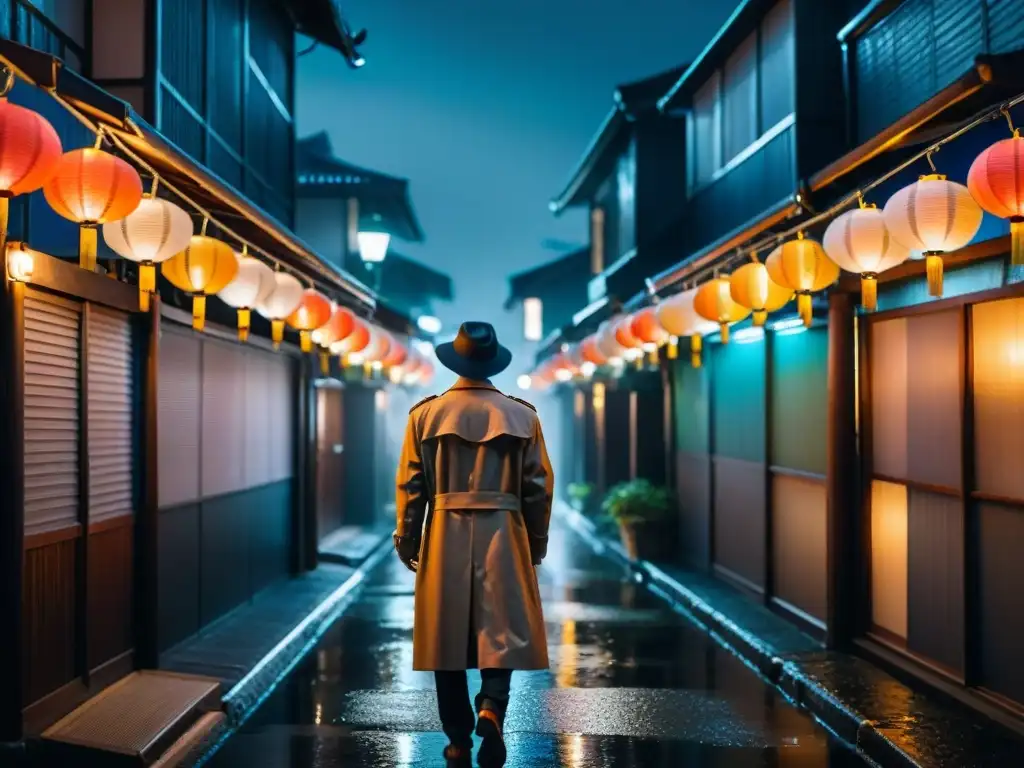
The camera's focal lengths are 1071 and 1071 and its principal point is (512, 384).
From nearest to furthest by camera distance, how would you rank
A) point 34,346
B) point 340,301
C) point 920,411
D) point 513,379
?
point 34,346 → point 920,411 → point 340,301 → point 513,379

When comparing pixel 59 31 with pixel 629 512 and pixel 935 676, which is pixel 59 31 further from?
pixel 629 512

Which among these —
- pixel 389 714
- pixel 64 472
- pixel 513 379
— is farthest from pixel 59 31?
pixel 513 379

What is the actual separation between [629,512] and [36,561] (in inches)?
526

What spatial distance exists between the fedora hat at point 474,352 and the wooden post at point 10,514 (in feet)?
9.95

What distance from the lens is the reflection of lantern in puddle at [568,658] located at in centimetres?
1088

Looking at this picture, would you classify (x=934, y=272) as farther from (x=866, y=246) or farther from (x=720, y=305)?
(x=720, y=305)

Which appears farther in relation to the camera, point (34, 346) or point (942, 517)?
point (942, 517)

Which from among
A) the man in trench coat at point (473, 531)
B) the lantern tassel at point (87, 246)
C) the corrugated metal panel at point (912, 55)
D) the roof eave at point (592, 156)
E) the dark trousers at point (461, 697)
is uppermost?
the roof eave at point (592, 156)

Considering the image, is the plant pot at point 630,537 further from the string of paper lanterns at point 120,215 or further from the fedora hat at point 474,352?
the fedora hat at point 474,352

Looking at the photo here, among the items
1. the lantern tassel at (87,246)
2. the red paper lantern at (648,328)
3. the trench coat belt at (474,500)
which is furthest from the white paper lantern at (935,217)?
the red paper lantern at (648,328)

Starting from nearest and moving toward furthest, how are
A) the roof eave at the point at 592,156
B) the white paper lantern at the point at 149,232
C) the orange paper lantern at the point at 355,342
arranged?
1. the white paper lantern at the point at 149,232
2. the orange paper lantern at the point at 355,342
3. the roof eave at the point at 592,156

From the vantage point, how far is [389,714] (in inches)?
373

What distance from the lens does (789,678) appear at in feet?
34.9

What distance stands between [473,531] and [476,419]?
767mm
